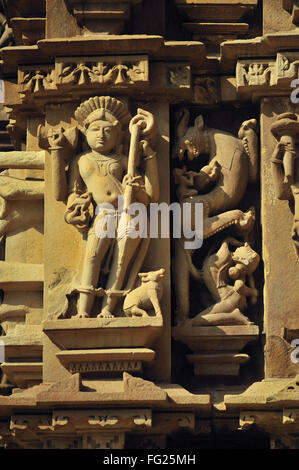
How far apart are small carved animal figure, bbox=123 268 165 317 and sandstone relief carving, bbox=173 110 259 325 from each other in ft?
1.07

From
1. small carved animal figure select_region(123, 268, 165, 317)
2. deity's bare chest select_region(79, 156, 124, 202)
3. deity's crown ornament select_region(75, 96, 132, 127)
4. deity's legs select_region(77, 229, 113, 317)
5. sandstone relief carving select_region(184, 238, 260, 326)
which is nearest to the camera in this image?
small carved animal figure select_region(123, 268, 165, 317)

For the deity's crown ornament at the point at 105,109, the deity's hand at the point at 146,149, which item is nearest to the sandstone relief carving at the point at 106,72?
the deity's crown ornament at the point at 105,109

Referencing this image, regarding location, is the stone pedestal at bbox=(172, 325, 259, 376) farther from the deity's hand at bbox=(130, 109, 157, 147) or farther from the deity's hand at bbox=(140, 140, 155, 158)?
the deity's hand at bbox=(130, 109, 157, 147)

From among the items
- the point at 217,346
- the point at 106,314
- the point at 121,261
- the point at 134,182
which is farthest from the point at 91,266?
the point at 217,346

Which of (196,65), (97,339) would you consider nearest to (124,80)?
(196,65)

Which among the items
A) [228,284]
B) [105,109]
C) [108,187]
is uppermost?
[105,109]

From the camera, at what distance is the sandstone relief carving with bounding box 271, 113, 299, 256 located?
17.5 meters

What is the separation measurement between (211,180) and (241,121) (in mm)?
598

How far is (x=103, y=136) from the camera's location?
58.0 feet

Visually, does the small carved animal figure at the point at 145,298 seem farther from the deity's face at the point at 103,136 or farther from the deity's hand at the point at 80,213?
the deity's face at the point at 103,136

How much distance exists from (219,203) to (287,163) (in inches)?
25.6

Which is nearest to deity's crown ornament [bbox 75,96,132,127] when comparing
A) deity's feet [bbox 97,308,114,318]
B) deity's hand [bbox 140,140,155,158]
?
deity's hand [bbox 140,140,155,158]

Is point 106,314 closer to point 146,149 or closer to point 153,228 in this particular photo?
point 153,228

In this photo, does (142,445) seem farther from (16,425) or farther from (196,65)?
(196,65)
